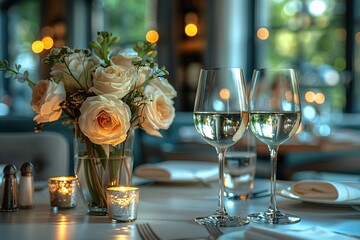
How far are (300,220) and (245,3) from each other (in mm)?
6129

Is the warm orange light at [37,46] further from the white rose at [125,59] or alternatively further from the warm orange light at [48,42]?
the white rose at [125,59]

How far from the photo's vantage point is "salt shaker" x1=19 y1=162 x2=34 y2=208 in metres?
1.21

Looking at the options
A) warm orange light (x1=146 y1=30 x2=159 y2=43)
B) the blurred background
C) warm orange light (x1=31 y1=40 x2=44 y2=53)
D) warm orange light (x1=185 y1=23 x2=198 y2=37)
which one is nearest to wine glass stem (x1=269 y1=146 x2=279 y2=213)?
the blurred background

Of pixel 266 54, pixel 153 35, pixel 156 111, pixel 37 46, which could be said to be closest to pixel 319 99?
pixel 266 54

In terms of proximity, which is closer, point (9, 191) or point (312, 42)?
point (9, 191)

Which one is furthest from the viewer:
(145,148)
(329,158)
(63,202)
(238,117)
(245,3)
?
(245,3)

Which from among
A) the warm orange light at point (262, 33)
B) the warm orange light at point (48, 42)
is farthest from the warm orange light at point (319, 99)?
the warm orange light at point (48, 42)

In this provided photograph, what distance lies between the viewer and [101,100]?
42.2 inches

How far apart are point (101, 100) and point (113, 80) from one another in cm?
5

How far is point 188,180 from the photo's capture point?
159 cm

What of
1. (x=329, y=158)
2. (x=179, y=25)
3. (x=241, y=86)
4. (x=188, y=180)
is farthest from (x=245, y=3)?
(x=241, y=86)

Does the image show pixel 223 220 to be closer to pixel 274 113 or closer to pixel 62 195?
pixel 274 113

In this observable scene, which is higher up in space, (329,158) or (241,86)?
(241,86)

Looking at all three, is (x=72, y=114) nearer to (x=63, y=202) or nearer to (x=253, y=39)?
(x=63, y=202)
